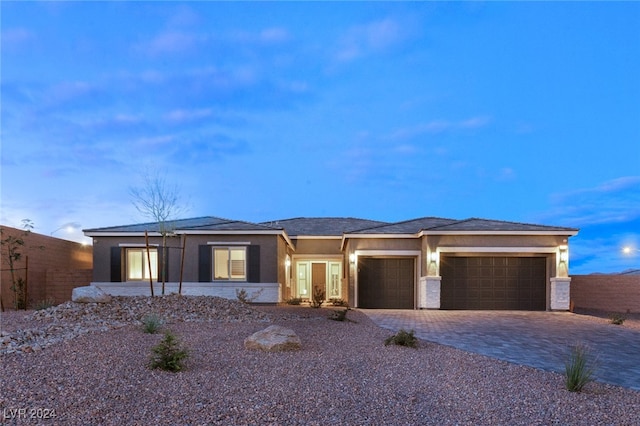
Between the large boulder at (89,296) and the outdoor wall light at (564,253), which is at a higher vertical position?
the outdoor wall light at (564,253)

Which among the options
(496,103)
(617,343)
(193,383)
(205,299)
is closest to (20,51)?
(205,299)

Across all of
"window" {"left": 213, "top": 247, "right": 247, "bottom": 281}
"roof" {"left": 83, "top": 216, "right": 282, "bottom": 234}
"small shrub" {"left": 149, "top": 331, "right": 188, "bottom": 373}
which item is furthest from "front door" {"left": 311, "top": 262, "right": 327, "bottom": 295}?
"small shrub" {"left": 149, "top": 331, "right": 188, "bottom": 373}

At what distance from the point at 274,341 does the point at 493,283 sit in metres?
11.6

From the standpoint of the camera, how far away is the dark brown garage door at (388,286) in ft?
53.6

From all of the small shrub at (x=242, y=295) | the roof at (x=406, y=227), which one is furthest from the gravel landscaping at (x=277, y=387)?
the roof at (x=406, y=227)

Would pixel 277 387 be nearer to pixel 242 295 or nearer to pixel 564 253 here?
pixel 242 295

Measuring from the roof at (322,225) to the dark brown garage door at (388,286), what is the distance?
4.23 metres

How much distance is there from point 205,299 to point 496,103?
23.8 m

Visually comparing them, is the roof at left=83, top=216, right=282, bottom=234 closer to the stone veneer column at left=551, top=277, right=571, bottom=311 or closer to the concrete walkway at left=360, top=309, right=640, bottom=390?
the concrete walkway at left=360, top=309, right=640, bottom=390

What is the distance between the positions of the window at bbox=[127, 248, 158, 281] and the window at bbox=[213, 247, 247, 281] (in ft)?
7.95

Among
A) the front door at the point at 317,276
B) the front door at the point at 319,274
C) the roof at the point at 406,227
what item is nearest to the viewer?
the roof at the point at 406,227

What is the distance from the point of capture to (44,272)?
52.4 ft

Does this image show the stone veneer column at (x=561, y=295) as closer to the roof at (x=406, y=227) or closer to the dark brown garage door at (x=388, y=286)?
the roof at (x=406, y=227)

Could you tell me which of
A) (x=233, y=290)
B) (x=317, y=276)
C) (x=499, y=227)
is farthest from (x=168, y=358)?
(x=317, y=276)
